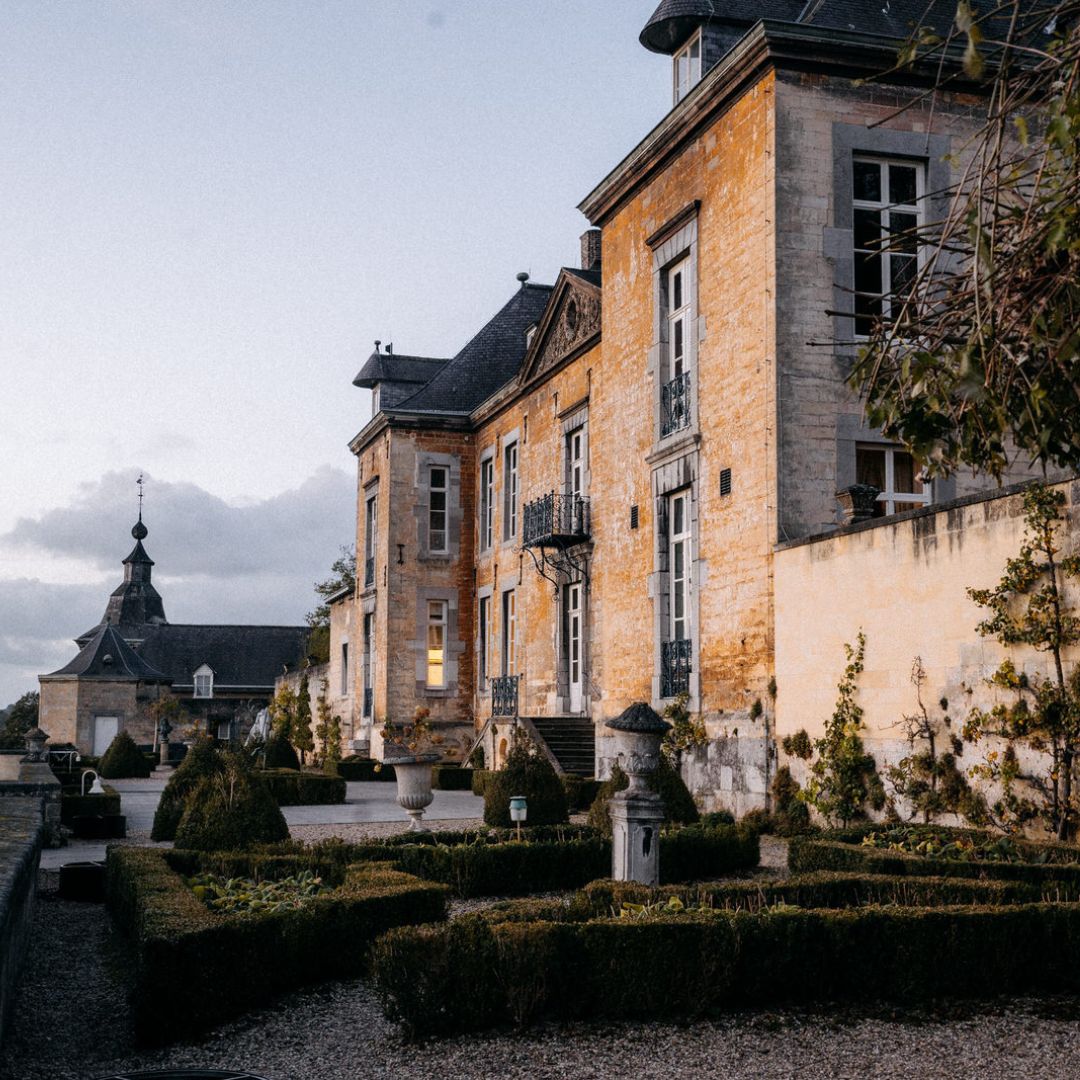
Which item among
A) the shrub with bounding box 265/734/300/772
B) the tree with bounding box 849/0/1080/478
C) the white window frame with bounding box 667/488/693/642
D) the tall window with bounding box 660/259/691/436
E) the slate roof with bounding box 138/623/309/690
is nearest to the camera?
the tree with bounding box 849/0/1080/478

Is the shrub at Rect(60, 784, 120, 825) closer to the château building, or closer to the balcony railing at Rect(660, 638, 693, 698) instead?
the château building

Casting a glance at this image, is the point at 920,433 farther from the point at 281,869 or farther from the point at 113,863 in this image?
the point at 113,863

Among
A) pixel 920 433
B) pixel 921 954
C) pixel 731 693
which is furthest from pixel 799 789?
pixel 920 433

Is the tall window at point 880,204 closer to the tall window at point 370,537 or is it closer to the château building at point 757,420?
the château building at point 757,420

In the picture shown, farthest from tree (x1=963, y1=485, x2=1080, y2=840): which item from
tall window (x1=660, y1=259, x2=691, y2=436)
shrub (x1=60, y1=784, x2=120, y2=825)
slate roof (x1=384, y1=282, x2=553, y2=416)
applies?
slate roof (x1=384, y1=282, x2=553, y2=416)

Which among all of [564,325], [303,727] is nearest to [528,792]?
[564,325]

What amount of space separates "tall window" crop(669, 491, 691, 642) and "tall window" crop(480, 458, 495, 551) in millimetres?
11158

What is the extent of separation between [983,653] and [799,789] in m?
3.15

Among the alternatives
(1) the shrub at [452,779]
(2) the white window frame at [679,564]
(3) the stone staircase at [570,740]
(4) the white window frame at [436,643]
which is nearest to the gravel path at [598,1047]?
(2) the white window frame at [679,564]

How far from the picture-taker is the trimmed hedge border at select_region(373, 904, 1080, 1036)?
6062mm

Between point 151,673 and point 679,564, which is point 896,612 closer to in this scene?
point 679,564

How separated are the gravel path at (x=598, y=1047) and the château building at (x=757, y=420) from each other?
19.1 ft

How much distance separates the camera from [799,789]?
548 inches

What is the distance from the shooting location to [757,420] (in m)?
14.8
